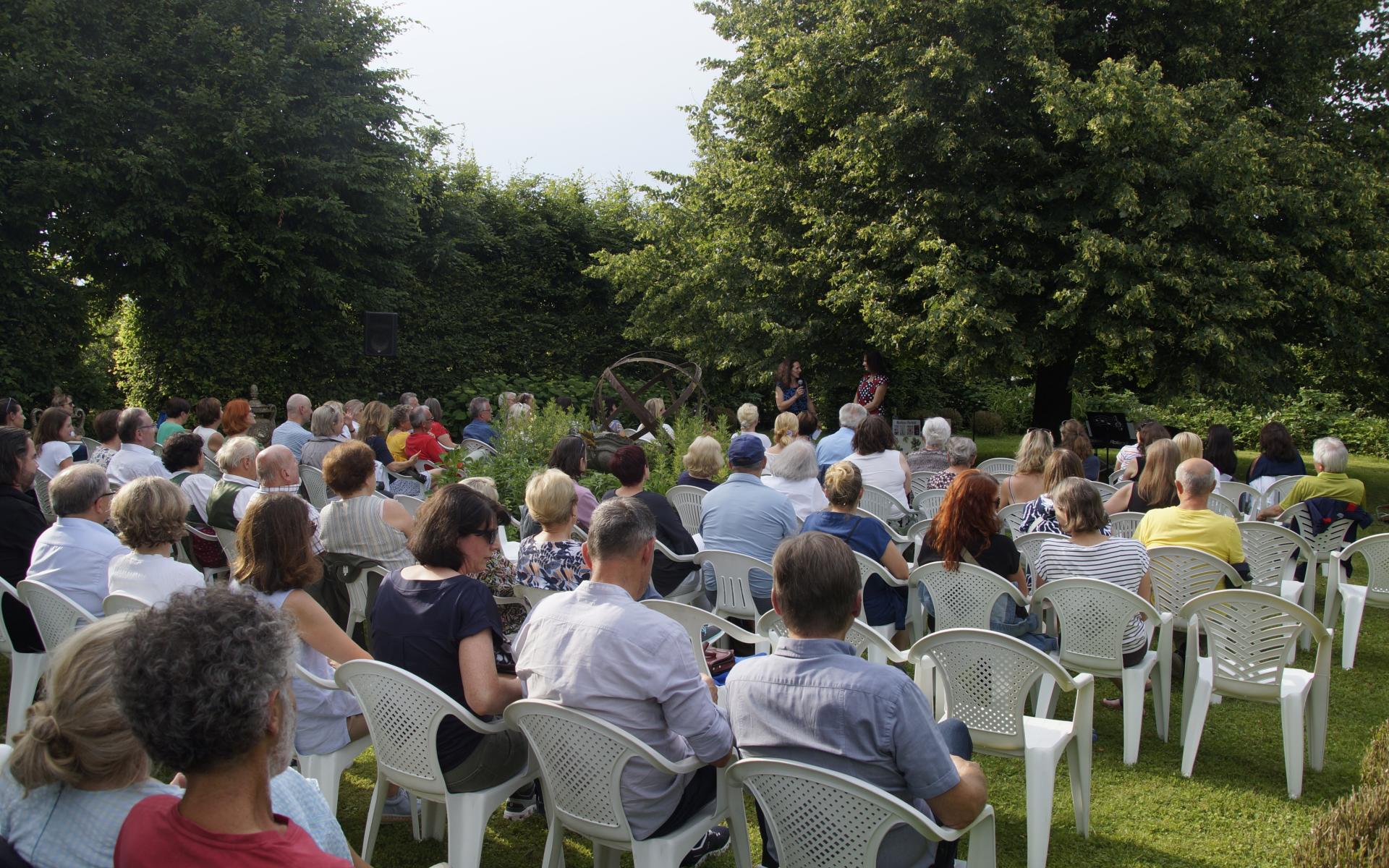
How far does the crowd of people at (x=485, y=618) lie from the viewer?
150 cm

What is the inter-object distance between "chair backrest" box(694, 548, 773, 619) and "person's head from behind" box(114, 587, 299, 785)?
3.49m

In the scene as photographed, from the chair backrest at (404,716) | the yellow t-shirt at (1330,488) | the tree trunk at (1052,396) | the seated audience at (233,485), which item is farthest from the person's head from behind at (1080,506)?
the tree trunk at (1052,396)

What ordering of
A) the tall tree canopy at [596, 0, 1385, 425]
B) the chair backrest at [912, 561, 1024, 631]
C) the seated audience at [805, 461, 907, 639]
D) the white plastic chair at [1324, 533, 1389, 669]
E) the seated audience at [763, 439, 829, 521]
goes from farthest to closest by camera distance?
1. the tall tree canopy at [596, 0, 1385, 425]
2. the seated audience at [763, 439, 829, 521]
3. the white plastic chair at [1324, 533, 1389, 669]
4. the seated audience at [805, 461, 907, 639]
5. the chair backrest at [912, 561, 1024, 631]

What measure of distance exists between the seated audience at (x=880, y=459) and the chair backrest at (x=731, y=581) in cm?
207

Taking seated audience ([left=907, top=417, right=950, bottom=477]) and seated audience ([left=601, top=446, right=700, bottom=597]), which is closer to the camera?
seated audience ([left=601, top=446, right=700, bottom=597])

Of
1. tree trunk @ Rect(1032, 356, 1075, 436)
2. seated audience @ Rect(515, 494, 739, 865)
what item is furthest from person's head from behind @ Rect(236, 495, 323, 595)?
tree trunk @ Rect(1032, 356, 1075, 436)

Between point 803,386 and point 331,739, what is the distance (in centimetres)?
1028

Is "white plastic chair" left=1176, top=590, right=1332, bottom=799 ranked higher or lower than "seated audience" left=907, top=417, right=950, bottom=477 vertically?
lower

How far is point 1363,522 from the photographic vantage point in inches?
236

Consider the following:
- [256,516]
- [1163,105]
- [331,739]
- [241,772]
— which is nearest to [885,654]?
[331,739]

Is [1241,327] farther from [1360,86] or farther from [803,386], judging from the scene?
[803,386]

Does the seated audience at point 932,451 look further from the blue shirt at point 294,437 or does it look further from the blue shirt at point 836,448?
the blue shirt at point 294,437

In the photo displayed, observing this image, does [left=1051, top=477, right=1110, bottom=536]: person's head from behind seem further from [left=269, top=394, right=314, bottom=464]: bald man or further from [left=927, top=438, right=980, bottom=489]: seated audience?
[left=269, top=394, right=314, bottom=464]: bald man

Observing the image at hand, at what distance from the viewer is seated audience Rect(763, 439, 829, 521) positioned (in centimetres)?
593
